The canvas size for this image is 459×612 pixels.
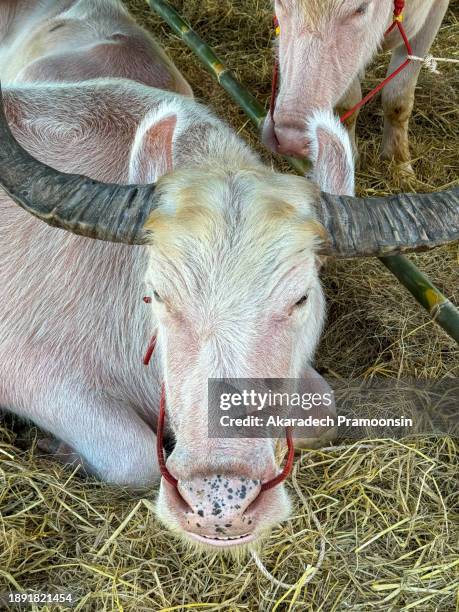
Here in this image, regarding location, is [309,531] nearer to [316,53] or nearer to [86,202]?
[86,202]

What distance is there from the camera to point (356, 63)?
4.11 m

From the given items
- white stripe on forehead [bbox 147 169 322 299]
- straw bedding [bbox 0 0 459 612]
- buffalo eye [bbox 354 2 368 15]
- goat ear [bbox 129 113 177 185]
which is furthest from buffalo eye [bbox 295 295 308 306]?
buffalo eye [bbox 354 2 368 15]

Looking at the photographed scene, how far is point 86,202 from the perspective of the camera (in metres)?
2.63

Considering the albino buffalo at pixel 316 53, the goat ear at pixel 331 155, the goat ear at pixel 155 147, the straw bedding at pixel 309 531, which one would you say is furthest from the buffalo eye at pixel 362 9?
the straw bedding at pixel 309 531

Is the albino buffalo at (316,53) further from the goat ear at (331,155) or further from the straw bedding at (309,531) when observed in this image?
the straw bedding at (309,531)

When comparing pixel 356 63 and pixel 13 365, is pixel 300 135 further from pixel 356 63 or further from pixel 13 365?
pixel 13 365

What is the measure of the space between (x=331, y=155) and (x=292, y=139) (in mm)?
998

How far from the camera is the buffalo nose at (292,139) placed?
3.79 m

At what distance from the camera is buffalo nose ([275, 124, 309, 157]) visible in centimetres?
379

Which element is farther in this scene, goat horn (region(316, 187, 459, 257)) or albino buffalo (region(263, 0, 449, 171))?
albino buffalo (region(263, 0, 449, 171))

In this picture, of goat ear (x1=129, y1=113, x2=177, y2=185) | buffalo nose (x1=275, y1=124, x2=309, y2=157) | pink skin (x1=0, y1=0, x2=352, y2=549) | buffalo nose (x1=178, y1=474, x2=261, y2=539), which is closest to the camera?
buffalo nose (x1=178, y1=474, x2=261, y2=539)

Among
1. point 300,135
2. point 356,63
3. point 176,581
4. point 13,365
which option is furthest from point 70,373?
point 356,63

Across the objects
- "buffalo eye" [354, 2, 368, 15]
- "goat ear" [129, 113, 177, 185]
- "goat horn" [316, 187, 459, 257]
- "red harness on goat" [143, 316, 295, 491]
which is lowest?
"red harness on goat" [143, 316, 295, 491]

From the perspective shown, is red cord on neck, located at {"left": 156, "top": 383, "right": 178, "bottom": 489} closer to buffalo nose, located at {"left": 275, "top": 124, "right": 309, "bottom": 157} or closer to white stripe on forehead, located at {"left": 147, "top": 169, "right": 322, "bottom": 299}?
→ white stripe on forehead, located at {"left": 147, "top": 169, "right": 322, "bottom": 299}
